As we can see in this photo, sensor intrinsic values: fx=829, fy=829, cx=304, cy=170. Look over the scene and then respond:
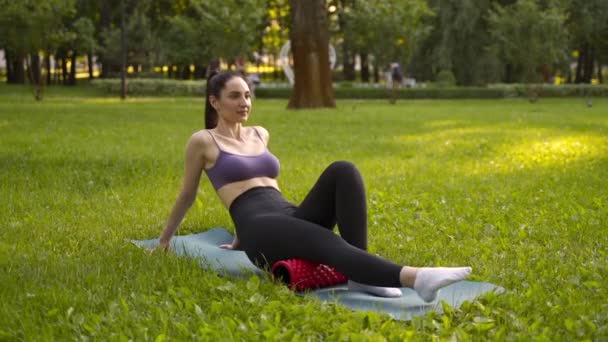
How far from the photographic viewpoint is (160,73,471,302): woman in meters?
4.83

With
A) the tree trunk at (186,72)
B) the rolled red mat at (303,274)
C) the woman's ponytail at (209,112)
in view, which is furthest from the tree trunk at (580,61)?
the rolled red mat at (303,274)

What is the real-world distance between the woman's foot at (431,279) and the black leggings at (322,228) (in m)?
0.10

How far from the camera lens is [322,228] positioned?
204 inches

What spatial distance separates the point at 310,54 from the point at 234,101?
2375 centimetres

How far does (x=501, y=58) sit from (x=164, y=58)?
23245mm

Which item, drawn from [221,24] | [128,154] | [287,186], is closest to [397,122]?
[128,154]

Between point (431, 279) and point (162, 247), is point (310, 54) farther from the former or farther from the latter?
point (431, 279)

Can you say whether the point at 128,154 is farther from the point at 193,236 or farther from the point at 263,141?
the point at 263,141

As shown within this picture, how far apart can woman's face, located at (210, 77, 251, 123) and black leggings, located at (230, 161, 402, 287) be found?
66 centimetres

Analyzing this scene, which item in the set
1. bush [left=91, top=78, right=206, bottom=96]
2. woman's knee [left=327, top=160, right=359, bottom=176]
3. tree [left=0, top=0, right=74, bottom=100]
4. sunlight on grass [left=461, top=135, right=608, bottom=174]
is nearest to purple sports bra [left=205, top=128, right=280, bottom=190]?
woman's knee [left=327, top=160, right=359, bottom=176]

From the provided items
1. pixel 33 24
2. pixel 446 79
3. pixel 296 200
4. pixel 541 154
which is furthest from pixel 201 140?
pixel 446 79

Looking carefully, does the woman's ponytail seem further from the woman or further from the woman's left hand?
the woman's left hand

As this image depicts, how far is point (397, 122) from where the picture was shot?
Answer: 22938 millimetres

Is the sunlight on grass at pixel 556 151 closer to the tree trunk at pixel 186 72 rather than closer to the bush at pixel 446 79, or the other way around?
the bush at pixel 446 79
